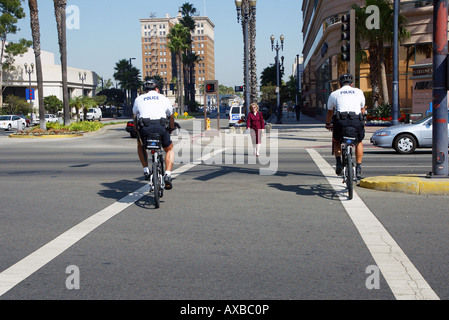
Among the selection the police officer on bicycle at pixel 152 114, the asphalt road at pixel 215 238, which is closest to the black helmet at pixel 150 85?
the police officer on bicycle at pixel 152 114

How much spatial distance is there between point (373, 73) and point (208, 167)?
2786 cm

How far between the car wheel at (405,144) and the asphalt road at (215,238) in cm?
619

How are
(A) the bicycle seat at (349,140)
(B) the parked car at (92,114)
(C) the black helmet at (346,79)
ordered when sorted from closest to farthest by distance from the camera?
1. (A) the bicycle seat at (349,140)
2. (C) the black helmet at (346,79)
3. (B) the parked car at (92,114)

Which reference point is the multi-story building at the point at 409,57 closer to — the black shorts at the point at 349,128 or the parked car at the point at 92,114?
the black shorts at the point at 349,128

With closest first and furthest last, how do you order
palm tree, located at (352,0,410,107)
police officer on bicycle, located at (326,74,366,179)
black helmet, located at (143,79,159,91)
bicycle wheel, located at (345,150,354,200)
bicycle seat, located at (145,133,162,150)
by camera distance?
bicycle seat, located at (145,133,162,150) → bicycle wheel, located at (345,150,354,200) → black helmet, located at (143,79,159,91) → police officer on bicycle, located at (326,74,366,179) → palm tree, located at (352,0,410,107)

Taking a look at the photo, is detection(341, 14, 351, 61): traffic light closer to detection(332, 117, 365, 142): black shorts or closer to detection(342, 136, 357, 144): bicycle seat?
detection(332, 117, 365, 142): black shorts

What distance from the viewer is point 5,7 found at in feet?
208

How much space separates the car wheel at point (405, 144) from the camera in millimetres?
16828

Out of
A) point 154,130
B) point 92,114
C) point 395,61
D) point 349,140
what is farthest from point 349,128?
point 92,114

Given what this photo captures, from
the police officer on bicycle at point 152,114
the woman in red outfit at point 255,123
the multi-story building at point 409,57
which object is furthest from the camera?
the multi-story building at point 409,57

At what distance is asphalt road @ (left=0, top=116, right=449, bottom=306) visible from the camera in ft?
14.6

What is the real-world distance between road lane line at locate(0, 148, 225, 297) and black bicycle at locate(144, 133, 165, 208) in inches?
23.2

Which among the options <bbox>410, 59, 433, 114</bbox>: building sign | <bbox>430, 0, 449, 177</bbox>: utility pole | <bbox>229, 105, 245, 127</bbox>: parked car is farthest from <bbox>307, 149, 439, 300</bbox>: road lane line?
<bbox>229, 105, 245, 127</bbox>: parked car
